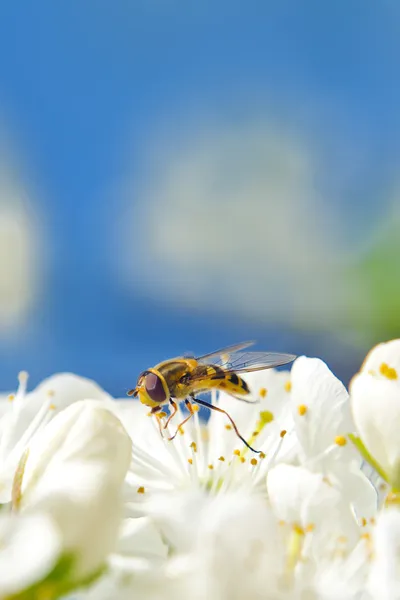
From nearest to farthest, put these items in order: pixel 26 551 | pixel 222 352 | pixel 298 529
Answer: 1. pixel 26 551
2. pixel 298 529
3. pixel 222 352

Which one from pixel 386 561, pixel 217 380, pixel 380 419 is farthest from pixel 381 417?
pixel 217 380

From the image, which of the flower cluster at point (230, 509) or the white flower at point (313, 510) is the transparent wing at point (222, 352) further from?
the white flower at point (313, 510)

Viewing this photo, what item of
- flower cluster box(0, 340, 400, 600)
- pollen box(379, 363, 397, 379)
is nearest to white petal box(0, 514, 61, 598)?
flower cluster box(0, 340, 400, 600)

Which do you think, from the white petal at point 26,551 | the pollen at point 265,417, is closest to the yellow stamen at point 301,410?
the pollen at point 265,417

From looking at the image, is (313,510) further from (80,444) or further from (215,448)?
(215,448)

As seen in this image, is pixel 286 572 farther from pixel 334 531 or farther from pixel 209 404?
pixel 209 404

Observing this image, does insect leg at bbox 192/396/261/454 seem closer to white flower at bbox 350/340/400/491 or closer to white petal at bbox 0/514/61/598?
white flower at bbox 350/340/400/491
